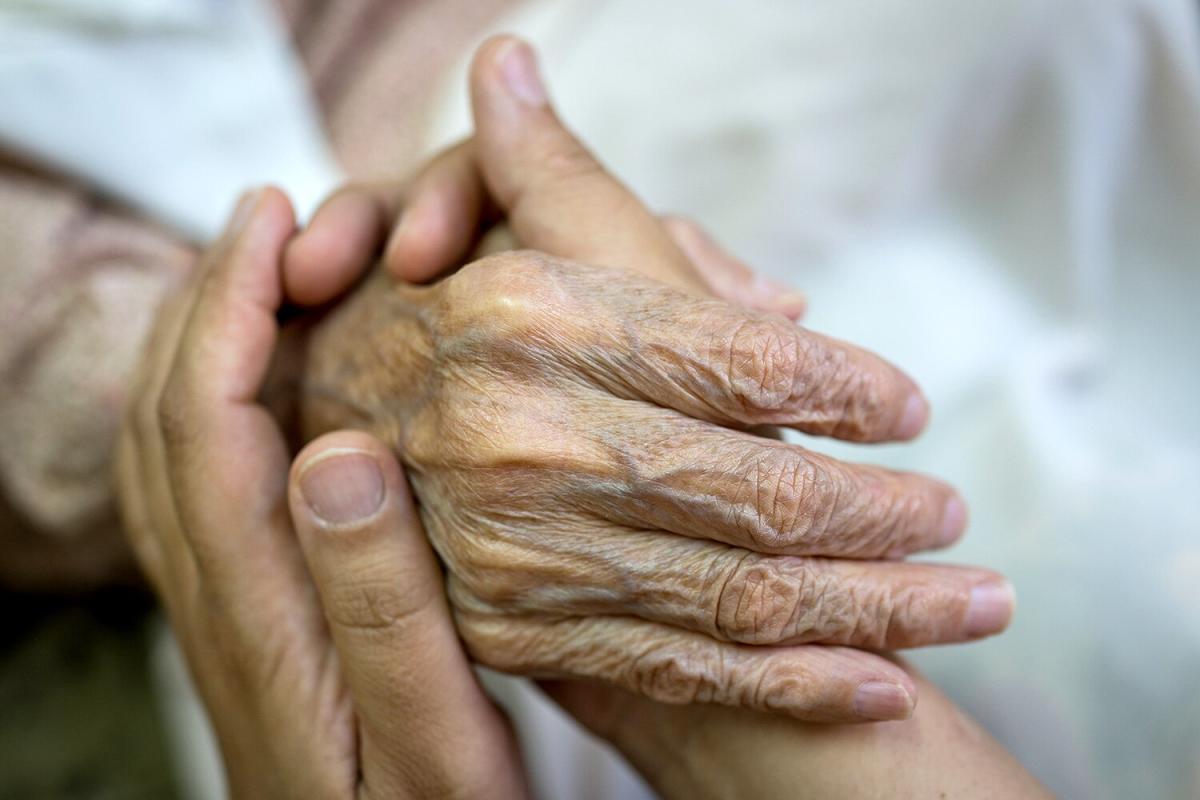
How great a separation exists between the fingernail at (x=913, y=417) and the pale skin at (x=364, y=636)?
94 millimetres

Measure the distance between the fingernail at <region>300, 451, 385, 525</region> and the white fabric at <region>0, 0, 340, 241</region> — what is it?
0.66 metres

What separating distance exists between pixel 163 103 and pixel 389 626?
90 centimetres

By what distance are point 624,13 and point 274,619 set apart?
3.13 ft

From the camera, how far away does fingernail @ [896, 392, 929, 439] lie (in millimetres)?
829

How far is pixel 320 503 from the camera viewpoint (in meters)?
0.78

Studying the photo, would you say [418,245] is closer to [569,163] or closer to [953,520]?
[569,163]

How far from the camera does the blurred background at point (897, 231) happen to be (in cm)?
97

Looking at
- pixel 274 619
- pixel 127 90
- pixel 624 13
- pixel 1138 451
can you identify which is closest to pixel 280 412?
pixel 274 619

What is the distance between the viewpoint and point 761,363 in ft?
2.39

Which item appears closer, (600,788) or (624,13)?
(600,788)

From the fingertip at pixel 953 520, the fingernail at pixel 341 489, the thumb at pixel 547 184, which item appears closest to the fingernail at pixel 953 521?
the fingertip at pixel 953 520

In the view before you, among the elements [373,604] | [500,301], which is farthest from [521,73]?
[373,604]

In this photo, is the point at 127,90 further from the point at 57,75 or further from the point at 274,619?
the point at 274,619

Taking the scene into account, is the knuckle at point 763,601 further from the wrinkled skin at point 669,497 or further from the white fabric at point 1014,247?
the white fabric at point 1014,247
